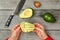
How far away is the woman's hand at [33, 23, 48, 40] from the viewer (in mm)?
1428

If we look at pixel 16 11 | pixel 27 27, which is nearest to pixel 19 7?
pixel 16 11

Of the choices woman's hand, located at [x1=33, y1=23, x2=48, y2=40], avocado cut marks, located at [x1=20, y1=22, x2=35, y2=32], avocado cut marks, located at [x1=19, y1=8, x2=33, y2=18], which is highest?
avocado cut marks, located at [x1=19, y1=8, x2=33, y2=18]

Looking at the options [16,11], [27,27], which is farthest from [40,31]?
[16,11]

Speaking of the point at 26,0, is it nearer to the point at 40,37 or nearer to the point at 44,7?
the point at 44,7

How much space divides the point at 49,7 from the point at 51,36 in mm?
194

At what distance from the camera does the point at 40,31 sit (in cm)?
144

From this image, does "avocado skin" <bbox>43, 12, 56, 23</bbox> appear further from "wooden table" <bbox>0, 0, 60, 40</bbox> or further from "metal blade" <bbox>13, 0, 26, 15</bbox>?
"metal blade" <bbox>13, 0, 26, 15</bbox>

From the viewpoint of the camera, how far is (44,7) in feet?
5.06

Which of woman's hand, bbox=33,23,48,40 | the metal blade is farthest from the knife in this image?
woman's hand, bbox=33,23,48,40

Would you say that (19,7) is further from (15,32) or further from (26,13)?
(15,32)

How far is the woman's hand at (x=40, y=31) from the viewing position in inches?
56.2

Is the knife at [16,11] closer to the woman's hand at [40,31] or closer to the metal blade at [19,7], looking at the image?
the metal blade at [19,7]

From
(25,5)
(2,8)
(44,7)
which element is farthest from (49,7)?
(2,8)

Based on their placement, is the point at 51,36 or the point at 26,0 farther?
the point at 26,0
